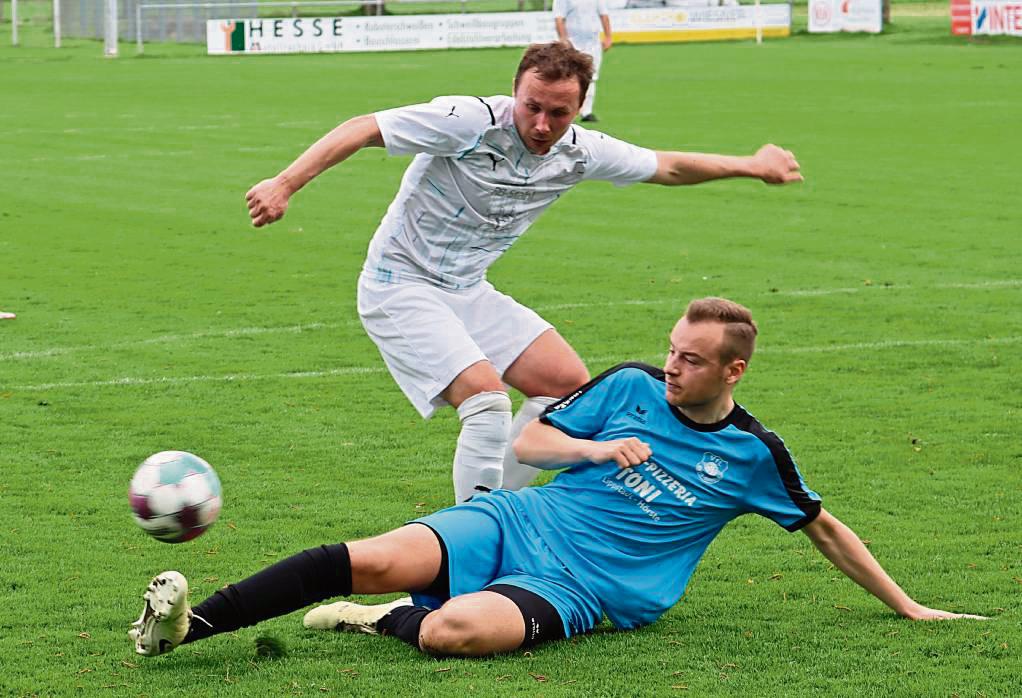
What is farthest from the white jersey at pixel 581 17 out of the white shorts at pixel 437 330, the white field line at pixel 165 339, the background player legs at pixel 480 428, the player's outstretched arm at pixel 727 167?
the background player legs at pixel 480 428

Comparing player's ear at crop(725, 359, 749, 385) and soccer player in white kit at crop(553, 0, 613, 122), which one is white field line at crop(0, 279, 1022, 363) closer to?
player's ear at crop(725, 359, 749, 385)

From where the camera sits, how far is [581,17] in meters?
23.5

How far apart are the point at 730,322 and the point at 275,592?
5.23 ft

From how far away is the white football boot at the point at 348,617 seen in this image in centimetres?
540

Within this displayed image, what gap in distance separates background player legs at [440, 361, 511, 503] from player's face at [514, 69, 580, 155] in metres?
0.85

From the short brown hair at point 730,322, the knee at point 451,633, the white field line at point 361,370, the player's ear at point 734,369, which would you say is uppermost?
the short brown hair at point 730,322

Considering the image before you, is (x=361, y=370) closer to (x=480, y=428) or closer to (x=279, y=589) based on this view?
(x=480, y=428)

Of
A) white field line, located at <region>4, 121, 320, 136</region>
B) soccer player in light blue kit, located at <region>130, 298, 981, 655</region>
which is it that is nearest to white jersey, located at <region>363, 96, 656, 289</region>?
soccer player in light blue kit, located at <region>130, 298, 981, 655</region>

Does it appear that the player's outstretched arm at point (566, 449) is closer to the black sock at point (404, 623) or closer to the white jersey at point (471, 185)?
the black sock at point (404, 623)

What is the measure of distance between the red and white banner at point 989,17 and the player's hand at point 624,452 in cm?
3601

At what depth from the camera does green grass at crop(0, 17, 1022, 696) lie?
5137 mm

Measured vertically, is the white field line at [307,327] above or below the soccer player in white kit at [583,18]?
below

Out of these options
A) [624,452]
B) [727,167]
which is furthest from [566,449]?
[727,167]

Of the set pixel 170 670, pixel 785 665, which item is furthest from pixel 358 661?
pixel 785 665
